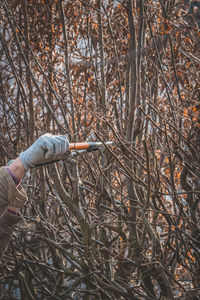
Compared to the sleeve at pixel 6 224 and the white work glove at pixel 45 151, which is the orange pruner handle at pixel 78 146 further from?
the sleeve at pixel 6 224

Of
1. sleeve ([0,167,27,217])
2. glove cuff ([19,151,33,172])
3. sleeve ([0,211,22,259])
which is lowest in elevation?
sleeve ([0,211,22,259])

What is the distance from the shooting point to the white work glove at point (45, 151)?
5.76 feet

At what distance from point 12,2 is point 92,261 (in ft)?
10.5

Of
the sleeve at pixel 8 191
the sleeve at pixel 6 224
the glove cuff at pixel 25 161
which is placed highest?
the glove cuff at pixel 25 161

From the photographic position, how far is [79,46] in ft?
15.3

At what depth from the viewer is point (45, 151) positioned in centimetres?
179

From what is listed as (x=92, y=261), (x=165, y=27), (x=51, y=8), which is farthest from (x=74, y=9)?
(x=92, y=261)

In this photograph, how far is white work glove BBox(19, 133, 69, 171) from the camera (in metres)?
1.76

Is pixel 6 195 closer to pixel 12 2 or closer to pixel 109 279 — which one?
pixel 109 279

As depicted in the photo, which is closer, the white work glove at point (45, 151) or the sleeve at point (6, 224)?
the white work glove at point (45, 151)

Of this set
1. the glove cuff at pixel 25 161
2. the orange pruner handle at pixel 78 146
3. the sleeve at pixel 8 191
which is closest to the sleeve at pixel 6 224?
the sleeve at pixel 8 191

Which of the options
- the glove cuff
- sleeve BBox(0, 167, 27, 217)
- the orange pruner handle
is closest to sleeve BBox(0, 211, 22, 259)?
sleeve BBox(0, 167, 27, 217)

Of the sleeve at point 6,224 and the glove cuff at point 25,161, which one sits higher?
the glove cuff at point 25,161

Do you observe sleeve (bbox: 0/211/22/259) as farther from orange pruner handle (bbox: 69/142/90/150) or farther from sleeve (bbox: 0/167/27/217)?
orange pruner handle (bbox: 69/142/90/150)
